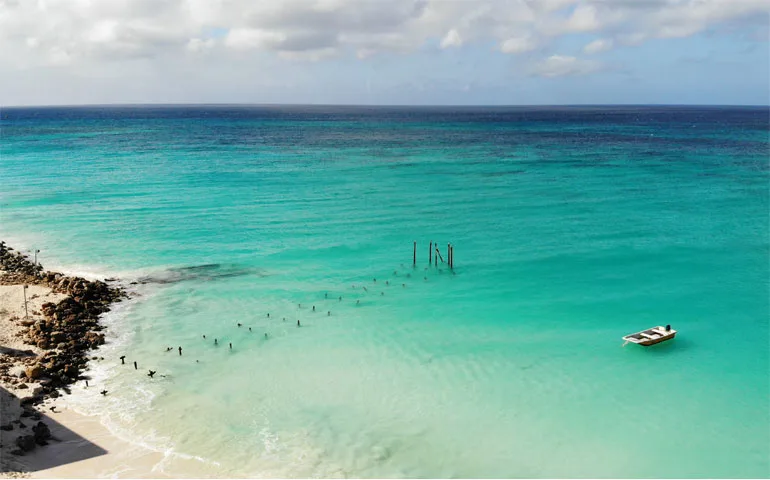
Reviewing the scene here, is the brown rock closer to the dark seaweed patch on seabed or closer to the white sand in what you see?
the white sand

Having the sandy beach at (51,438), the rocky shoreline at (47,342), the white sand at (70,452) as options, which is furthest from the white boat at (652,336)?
the rocky shoreline at (47,342)

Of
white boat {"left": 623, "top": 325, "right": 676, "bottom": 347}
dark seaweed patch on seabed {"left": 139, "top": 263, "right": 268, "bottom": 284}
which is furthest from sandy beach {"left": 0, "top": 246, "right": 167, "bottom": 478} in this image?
white boat {"left": 623, "top": 325, "right": 676, "bottom": 347}

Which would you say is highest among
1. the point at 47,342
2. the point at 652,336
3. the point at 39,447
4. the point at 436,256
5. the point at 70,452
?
the point at 436,256

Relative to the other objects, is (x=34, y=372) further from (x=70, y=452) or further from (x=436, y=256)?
(x=436, y=256)

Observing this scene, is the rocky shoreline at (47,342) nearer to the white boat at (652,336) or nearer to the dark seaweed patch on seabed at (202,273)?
the dark seaweed patch on seabed at (202,273)

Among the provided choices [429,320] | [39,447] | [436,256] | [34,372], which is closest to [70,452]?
[39,447]

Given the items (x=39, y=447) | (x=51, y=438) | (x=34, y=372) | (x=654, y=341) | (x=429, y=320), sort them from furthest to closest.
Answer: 1. (x=429, y=320)
2. (x=654, y=341)
3. (x=34, y=372)
4. (x=51, y=438)
5. (x=39, y=447)

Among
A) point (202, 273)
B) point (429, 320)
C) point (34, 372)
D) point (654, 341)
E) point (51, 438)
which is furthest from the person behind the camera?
point (202, 273)

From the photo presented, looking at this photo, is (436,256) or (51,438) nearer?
(51,438)
